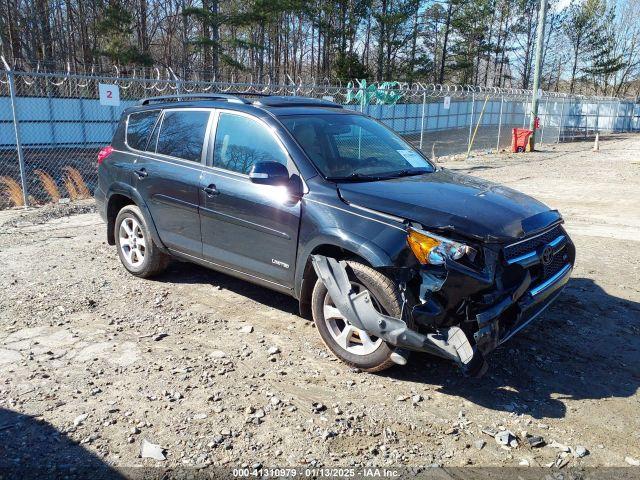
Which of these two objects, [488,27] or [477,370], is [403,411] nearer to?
[477,370]

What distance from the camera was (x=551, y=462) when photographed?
9.71ft

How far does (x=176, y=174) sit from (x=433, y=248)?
2.66 metres

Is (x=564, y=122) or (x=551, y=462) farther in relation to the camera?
(x=564, y=122)

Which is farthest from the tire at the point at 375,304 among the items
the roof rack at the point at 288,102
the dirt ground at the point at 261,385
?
the roof rack at the point at 288,102

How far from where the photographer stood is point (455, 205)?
3.79m

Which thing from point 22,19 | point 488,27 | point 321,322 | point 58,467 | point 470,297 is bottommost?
point 58,467

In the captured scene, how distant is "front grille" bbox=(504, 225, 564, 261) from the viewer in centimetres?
362

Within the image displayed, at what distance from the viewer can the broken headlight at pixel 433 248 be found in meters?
3.42

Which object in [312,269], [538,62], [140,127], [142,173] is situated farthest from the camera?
[538,62]

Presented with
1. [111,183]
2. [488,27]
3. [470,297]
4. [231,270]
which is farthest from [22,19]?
[488,27]

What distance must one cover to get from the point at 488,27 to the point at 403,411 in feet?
200

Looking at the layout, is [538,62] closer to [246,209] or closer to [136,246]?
[136,246]

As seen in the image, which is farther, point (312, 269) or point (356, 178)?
point (356, 178)

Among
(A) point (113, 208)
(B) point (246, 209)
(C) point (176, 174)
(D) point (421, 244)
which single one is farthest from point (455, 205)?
(A) point (113, 208)
